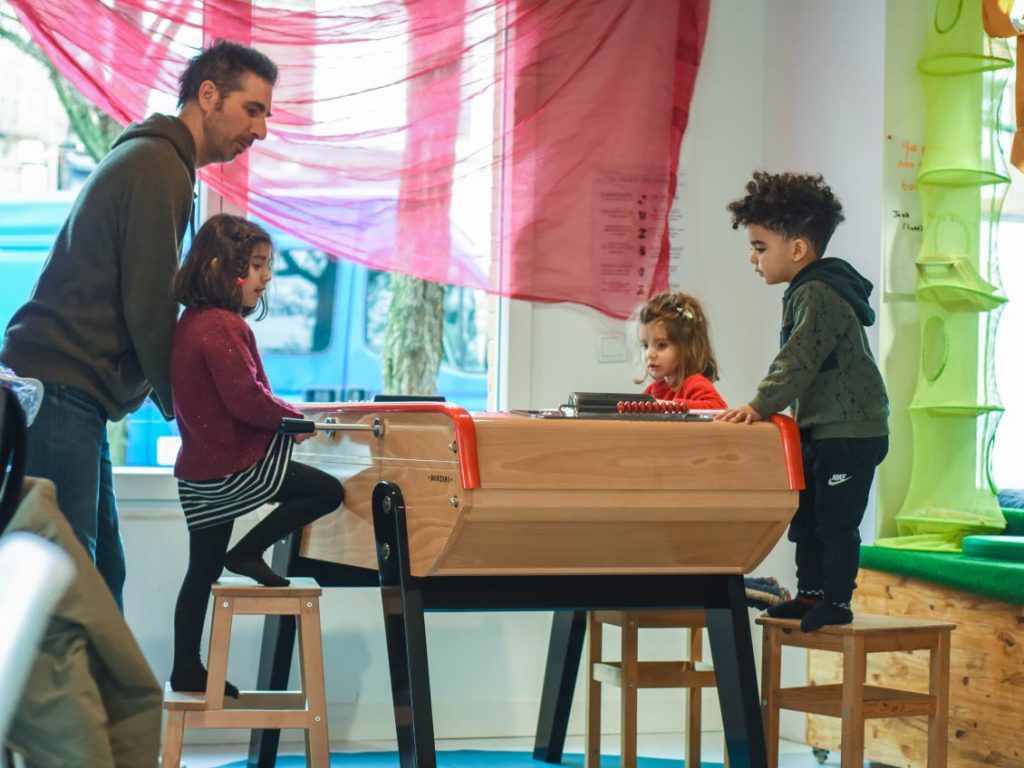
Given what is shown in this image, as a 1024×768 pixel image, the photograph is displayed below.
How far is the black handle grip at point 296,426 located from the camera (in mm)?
2705

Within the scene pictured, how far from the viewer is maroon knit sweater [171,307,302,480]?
2.71 meters

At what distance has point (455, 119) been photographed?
3.96m

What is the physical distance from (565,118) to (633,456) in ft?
5.96

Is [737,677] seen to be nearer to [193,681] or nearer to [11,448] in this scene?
[193,681]

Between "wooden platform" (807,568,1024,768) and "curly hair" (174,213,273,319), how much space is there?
1.94 metres

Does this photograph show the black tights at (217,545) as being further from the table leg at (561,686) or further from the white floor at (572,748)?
the table leg at (561,686)

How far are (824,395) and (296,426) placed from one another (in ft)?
3.85

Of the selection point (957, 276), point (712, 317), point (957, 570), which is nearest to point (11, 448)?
point (957, 570)

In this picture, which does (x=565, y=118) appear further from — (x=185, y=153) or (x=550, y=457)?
(x=550, y=457)

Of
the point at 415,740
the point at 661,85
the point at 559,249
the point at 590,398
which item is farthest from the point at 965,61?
the point at 415,740

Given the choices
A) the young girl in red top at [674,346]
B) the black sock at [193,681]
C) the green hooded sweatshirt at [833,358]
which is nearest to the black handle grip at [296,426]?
the black sock at [193,681]

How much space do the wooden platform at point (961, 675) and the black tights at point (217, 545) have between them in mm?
1614

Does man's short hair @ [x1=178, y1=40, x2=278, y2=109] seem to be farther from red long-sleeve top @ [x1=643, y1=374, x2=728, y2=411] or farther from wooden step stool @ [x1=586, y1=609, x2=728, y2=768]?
wooden step stool @ [x1=586, y1=609, x2=728, y2=768]

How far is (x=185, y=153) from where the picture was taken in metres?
2.81
